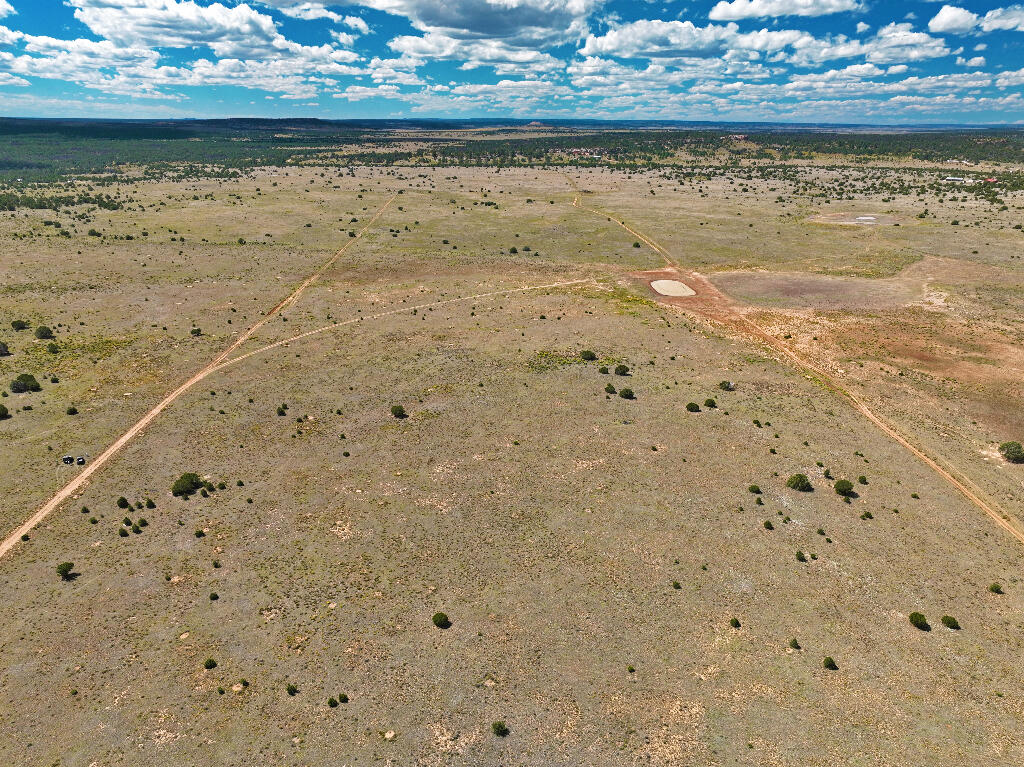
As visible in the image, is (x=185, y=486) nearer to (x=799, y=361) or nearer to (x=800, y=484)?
(x=800, y=484)

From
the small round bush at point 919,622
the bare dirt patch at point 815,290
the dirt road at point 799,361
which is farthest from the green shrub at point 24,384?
the bare dirt patch at point 815,290

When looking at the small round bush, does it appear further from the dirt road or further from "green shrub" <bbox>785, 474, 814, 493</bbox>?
the dirt road

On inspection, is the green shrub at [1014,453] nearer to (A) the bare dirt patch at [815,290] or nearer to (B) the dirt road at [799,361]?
(B) the dirt road at [799,361]

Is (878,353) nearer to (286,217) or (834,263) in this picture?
(834,263)

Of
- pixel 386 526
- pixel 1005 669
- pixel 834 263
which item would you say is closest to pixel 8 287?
pixel 386 526

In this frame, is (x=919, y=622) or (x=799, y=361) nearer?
(x=919, y=622)

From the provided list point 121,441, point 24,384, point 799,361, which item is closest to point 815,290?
point 799,361

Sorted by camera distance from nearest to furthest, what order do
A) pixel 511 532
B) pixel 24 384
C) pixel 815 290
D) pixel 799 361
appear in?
pixel 511 532 < pixel 24 384 < pixel 799 361 < pixel 815 290
